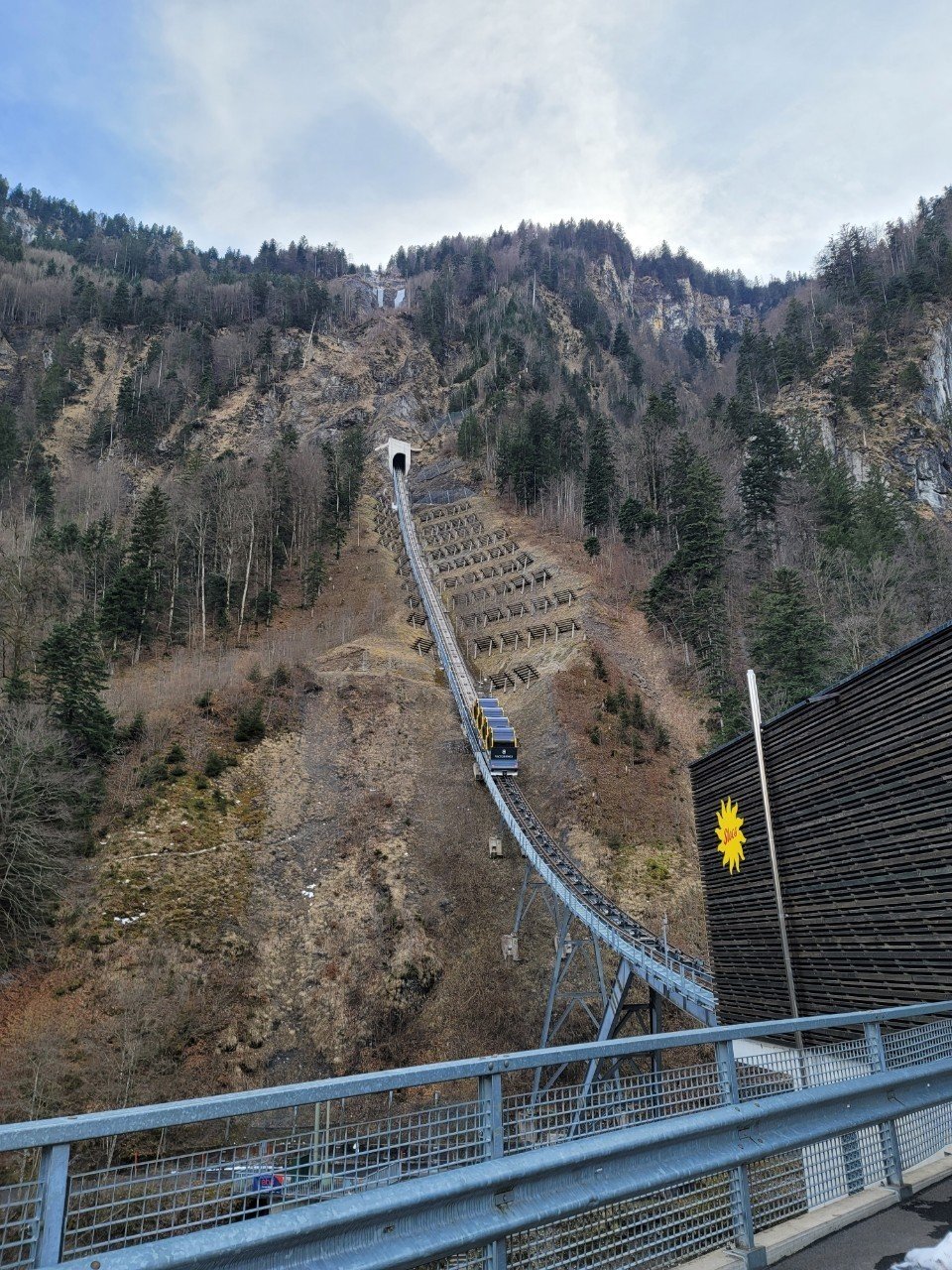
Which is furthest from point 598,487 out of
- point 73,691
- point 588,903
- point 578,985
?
point 578,985

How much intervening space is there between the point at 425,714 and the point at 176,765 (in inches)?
557

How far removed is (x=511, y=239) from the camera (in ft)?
541

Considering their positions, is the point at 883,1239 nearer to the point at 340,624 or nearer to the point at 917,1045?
the point at 917,1045

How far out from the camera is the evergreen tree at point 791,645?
30969 mm

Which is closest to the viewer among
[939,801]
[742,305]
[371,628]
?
[939,801]

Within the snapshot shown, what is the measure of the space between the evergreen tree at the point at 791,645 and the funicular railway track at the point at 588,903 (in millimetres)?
11646

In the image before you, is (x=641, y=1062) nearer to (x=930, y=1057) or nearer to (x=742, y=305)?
(x=930, y=1057)

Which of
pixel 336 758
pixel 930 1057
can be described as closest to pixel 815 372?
pixel 336 758

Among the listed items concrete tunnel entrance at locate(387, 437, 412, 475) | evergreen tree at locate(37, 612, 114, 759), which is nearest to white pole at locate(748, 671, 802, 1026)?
evergreen tree at locate(37, 612, 114, 759)

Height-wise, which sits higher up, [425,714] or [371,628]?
[371,628]

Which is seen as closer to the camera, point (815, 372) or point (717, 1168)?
point (717, 1168)

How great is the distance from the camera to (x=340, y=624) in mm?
52875

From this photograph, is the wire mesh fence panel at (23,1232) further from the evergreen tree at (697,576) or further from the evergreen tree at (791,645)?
the evergreen tree at (697,576)

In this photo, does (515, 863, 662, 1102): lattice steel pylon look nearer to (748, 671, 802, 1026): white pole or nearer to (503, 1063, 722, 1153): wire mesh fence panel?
(748, 671, 802, 1026): white pole
